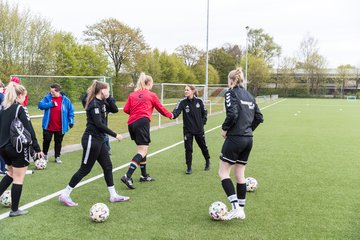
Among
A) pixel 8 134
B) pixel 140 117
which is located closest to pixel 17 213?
pixel 8 134

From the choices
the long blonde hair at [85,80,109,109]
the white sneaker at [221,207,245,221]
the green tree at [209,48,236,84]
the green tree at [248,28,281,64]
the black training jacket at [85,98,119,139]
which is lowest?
the white sneaker at [221,207,245,221]

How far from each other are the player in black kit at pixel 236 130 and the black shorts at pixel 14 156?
2671mm

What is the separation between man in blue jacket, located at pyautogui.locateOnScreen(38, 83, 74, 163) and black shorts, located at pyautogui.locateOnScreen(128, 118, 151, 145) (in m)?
2.83

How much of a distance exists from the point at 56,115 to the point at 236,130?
5.32 m

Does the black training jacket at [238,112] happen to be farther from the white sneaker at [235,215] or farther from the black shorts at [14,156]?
the black shorts at [14,156]

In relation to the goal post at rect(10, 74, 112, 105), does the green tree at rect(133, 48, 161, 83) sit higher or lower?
higher

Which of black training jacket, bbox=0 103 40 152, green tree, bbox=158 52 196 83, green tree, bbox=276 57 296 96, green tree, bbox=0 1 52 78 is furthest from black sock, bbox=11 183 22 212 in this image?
green tree, bbox=276 57 296 96

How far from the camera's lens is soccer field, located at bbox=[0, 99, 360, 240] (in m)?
4.64

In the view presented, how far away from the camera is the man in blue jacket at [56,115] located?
8.66 m

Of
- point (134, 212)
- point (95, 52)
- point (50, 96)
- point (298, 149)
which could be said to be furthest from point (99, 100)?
point (95, 52)

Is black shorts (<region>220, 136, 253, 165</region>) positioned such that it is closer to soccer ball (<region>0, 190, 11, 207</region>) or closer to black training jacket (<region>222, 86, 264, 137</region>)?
black training jacket (<region>222, 86, 264, 137</region>)

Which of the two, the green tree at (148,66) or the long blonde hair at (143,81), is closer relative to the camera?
the long blonde hair at (143,81)

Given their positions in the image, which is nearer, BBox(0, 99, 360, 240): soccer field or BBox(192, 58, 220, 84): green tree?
BBox(0, 99, 360, 240): soccer field

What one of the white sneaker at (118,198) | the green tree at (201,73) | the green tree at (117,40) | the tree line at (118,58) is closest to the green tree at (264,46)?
the tree line at (118,58)
